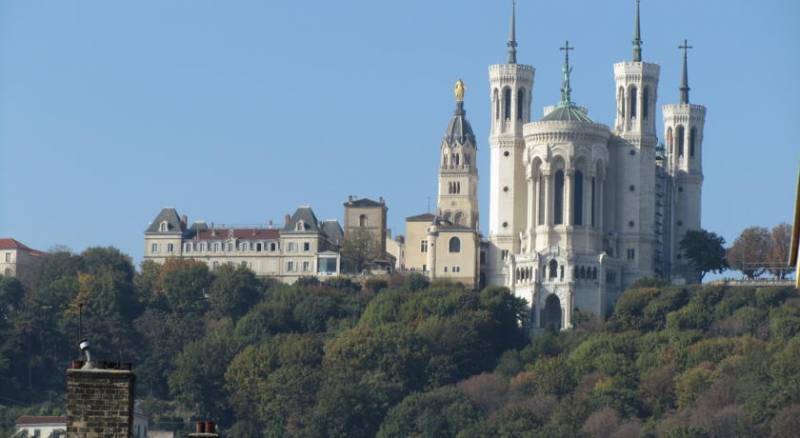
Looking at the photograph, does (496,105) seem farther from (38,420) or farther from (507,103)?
(38,420)

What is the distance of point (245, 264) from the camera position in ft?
518

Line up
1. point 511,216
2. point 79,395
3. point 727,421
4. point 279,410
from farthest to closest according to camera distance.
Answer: point 511,216, point 279,410, point 727,421, point 79,395

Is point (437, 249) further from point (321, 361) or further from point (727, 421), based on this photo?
point (727, 421)

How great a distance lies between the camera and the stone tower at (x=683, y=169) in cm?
15500

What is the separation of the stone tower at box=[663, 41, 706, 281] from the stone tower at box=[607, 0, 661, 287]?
349 centimetres

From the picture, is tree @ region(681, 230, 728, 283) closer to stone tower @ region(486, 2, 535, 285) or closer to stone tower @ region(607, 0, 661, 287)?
stone tower @ region(607, 0, 661, 287)

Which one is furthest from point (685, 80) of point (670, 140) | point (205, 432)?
point (205, 432)

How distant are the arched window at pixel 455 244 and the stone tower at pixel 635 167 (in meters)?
7.71

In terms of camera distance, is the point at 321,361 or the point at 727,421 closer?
the point at 727,421

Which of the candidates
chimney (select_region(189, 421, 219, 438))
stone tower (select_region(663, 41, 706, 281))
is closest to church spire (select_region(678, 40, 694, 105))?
stone tower (select_region(663, 41, 706, 281))

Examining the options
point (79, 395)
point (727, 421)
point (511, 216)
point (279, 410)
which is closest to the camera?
point (79, 395)

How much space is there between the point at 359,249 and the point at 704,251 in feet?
59.8

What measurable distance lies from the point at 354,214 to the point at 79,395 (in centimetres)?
12399

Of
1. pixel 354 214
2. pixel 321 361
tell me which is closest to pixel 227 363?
pixel 321 361
